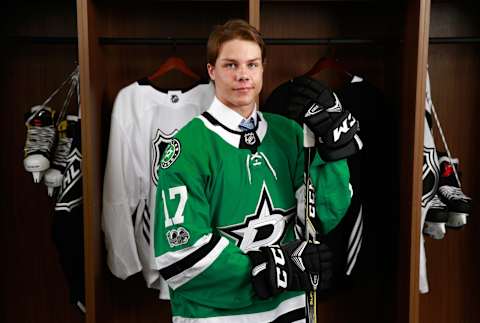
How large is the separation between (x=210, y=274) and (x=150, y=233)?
0.70 m

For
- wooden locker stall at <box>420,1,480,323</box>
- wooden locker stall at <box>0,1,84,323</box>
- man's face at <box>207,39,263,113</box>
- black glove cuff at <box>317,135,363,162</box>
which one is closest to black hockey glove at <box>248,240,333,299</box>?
black glove cuff at <box>317,135,363,162</box>

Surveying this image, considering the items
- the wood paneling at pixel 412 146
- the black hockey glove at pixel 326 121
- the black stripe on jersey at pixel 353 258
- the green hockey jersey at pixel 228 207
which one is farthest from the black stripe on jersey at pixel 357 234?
the black hockey glove at pixel 326 121

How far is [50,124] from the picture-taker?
6.70 feet

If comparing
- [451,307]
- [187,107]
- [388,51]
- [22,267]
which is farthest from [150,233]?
[451,307]

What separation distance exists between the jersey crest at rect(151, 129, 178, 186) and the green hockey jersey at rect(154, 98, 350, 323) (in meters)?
0.54

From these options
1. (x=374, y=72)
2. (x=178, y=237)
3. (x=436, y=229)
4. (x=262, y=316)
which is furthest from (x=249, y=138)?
(x=374, y=72)

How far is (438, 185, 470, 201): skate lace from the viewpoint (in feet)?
6.55

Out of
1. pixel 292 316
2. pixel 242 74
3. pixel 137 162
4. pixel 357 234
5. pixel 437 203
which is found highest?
pixel 242 74

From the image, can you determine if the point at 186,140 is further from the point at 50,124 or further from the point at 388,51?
the point at 388,51

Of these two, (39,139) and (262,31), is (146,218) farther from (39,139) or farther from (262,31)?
(262,31)

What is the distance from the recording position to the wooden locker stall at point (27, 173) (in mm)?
2273

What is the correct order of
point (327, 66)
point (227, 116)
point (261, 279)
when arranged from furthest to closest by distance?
point (327, 66), point (227, 116), point (261, 279)

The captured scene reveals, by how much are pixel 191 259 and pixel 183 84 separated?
1.00 m

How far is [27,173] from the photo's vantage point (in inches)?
92.7
